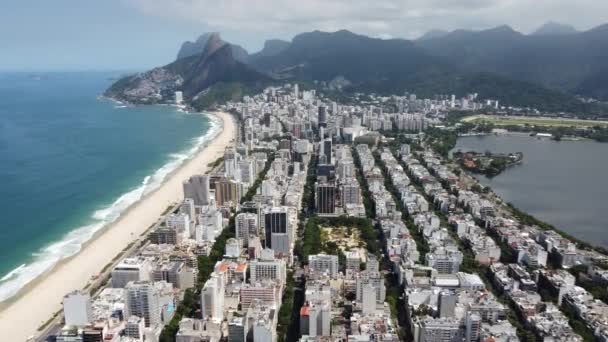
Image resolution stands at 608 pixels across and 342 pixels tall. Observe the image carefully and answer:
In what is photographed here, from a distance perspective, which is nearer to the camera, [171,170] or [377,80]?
[171,170]

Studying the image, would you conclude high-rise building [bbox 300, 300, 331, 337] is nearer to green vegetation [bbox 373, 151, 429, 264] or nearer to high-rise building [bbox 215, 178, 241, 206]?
green vegetation [bbox 373, 151, 429, 264]

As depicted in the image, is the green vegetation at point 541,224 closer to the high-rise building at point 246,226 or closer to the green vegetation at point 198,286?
the high-rise building at point 246,226

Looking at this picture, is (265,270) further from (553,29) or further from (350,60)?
(553,29)

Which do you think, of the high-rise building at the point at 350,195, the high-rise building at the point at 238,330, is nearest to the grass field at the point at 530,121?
the high-rise building at the point at 350,195

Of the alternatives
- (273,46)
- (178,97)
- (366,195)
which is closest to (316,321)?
(366,195)

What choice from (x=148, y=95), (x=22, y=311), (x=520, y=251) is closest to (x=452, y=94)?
(x=148, y=95)

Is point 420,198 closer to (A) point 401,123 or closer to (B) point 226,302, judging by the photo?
(B) point 226,302
